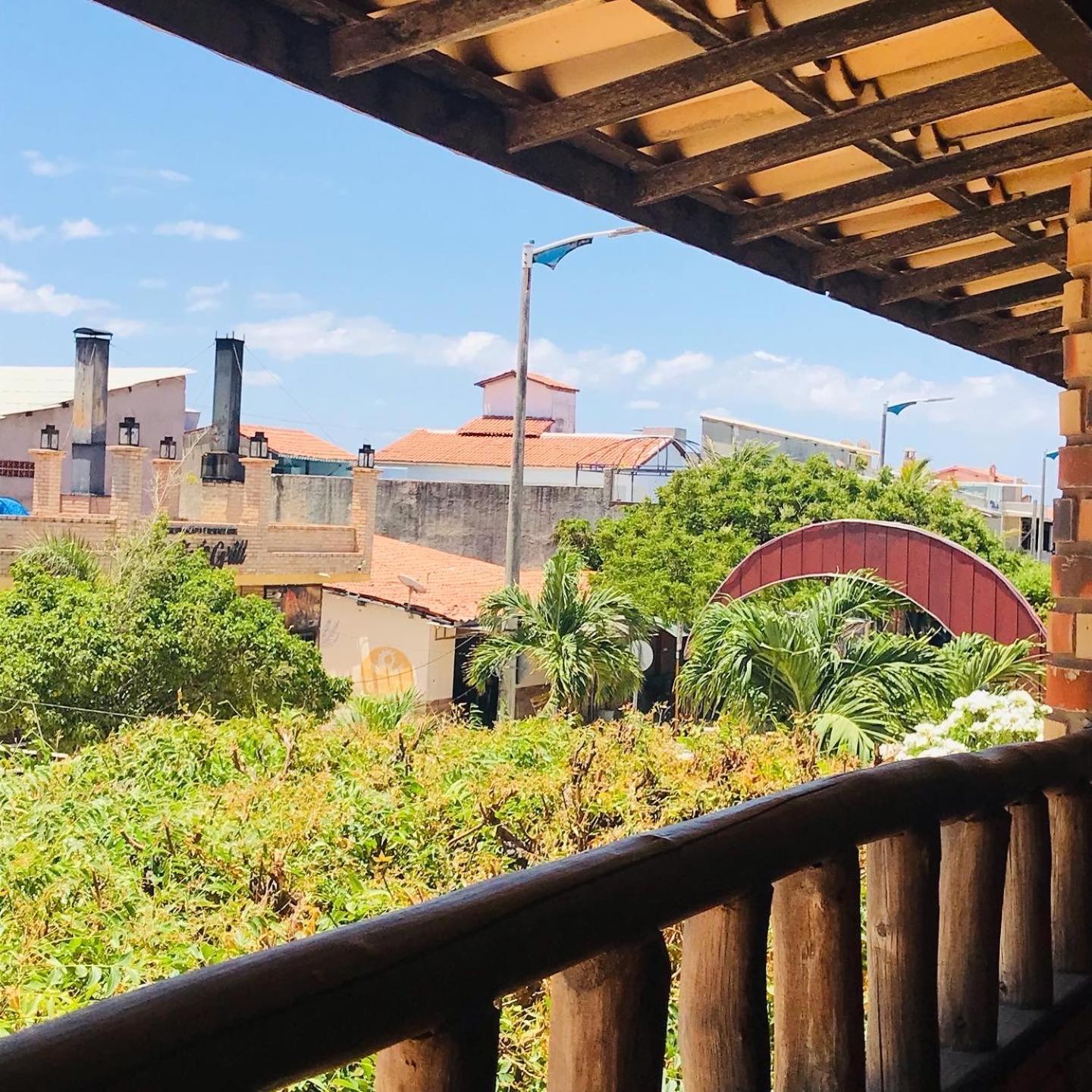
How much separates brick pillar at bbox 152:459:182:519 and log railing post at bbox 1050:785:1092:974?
14.6 m

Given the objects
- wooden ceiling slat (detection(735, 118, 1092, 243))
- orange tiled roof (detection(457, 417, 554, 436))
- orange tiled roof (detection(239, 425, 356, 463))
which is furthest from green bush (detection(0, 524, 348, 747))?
orange tiled roof (detection(457, 417, 554, 436))

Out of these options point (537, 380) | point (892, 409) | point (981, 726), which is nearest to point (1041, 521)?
point (892, 409)

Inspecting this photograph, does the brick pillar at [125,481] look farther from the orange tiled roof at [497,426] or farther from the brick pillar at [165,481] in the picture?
the orange tiled roof at [497,426]

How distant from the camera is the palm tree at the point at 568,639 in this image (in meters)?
11.1

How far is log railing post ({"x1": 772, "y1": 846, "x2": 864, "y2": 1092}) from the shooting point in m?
1.15

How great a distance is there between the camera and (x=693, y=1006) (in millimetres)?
1056

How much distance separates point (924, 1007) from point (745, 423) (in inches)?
1100

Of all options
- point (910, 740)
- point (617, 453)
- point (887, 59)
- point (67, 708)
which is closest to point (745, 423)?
point (617, 453)

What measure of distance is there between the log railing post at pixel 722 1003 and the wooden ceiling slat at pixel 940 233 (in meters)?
1.63

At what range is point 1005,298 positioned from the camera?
289cm

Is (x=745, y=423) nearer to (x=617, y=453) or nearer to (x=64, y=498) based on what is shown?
(x=617, y=453)

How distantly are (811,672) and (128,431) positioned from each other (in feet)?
45.8

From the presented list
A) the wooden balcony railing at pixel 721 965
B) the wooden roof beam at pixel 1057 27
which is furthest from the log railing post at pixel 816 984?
the wooden roof beam at pixel 1057 27

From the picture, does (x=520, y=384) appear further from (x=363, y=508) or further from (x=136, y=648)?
(x=363, y=508)
